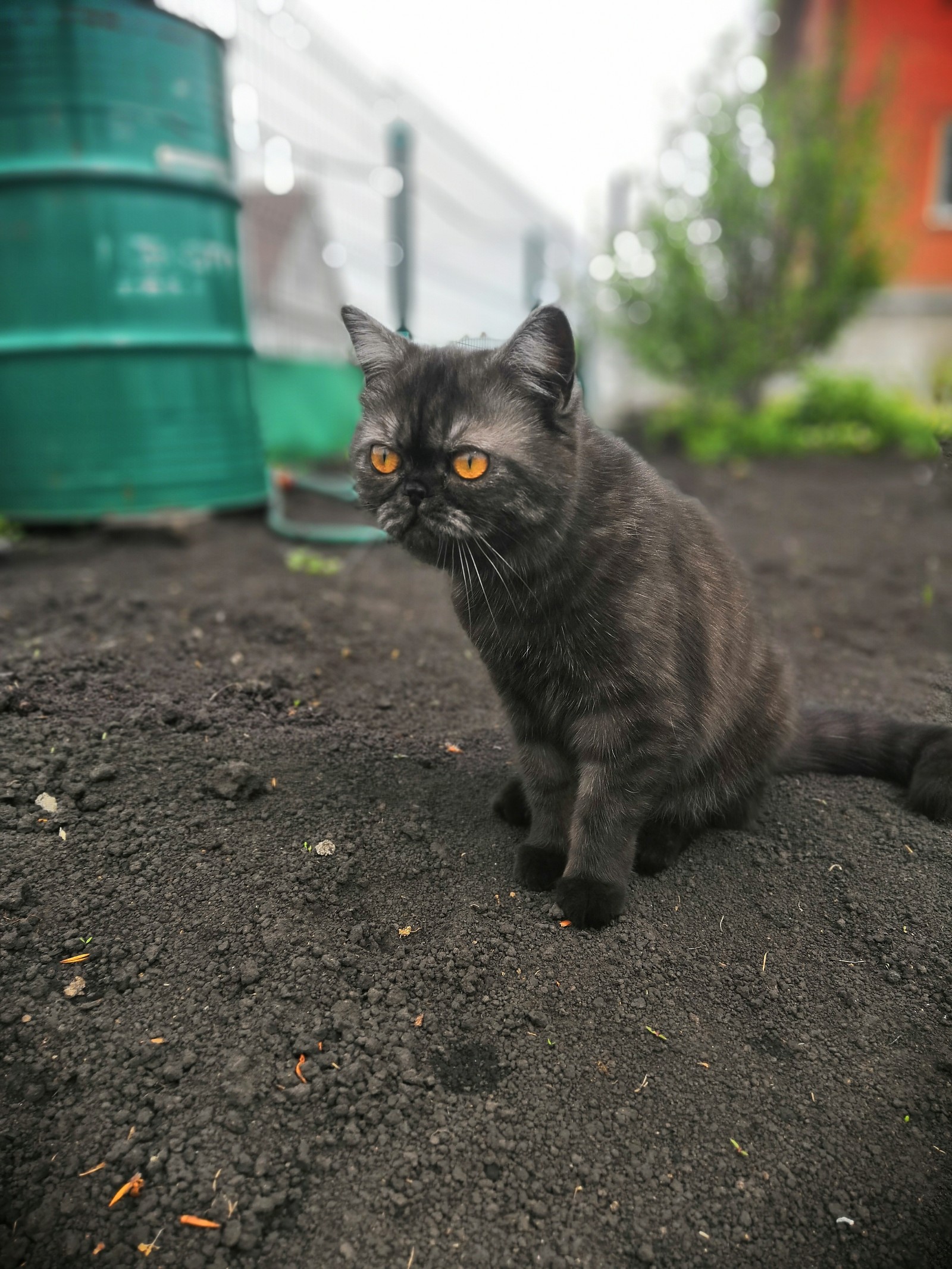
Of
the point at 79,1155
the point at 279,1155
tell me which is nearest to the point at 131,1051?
the point at 79,1155

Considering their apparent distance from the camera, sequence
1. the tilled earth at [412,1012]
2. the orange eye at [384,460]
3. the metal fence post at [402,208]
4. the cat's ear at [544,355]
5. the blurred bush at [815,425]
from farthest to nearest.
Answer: the blurred bush at [815,425] → the metal fence post at [402,208] → the orange eye at [384,460] → the cat's ear at [544,355] → the tilled earth at [412,1012]

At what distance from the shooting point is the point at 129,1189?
134 cm

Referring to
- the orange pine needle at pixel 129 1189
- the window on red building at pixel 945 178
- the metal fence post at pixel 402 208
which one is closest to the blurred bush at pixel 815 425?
the metal fence post at pixel 402 208

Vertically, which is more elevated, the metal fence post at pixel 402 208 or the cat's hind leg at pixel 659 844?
the metal fence post at pixel 402 208

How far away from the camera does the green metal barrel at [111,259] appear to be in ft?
13.1

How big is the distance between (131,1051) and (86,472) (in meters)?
3.53

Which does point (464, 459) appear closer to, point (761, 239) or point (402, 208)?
point (402, 208)

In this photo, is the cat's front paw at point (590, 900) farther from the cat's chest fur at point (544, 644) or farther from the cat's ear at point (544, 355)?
the cat's ear at point (544, 355)

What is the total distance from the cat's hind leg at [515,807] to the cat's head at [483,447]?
760 millimetres

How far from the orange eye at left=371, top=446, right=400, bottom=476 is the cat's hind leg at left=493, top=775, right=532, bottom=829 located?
0.90 metres

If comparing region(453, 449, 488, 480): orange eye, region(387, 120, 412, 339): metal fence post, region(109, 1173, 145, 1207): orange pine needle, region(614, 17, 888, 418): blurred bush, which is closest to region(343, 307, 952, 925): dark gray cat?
region(453, 449, 488, 480): orange eye

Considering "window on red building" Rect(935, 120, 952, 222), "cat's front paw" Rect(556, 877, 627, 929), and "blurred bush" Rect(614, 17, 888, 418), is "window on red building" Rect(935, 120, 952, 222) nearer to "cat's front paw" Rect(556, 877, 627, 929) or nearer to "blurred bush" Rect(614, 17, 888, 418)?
"blurred bush" Rect(614, 17, 888, 418)

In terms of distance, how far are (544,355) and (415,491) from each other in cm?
37

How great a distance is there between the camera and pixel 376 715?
8.65ft
